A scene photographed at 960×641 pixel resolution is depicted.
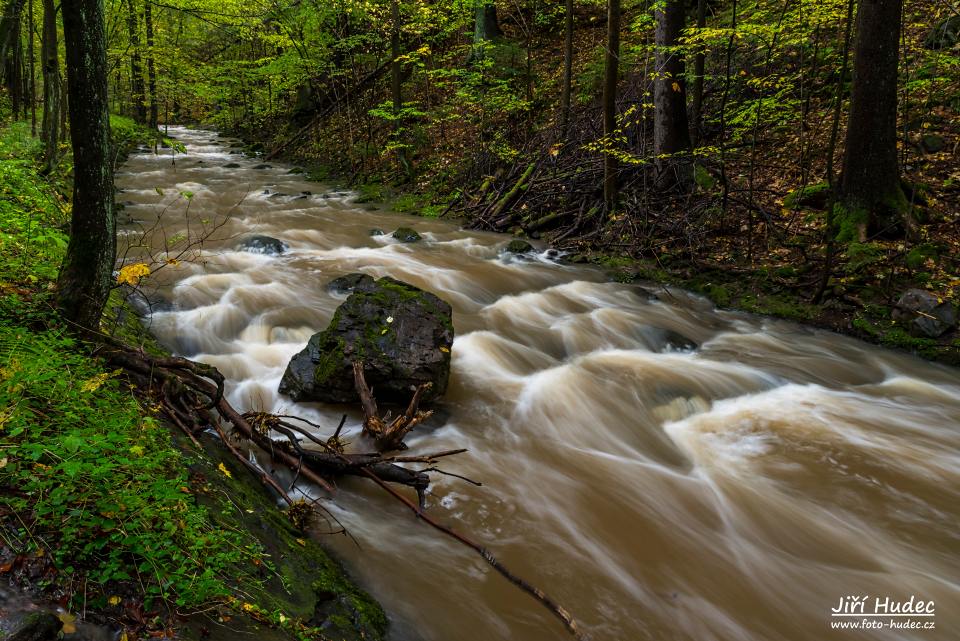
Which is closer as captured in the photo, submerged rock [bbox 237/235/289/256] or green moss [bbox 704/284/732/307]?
green moss [bbox 704/284/732/307]

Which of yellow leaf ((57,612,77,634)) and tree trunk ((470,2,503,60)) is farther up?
tree trunk ((470,2,503,60))

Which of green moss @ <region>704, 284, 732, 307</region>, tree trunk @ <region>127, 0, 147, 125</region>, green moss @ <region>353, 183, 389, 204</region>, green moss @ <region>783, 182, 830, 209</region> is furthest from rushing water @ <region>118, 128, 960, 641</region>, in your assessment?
green moss @ <region>353, 183, 389, 204</region>

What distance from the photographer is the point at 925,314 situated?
22.9 feet

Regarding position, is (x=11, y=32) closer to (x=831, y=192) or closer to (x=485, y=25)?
(x=831, y=192)

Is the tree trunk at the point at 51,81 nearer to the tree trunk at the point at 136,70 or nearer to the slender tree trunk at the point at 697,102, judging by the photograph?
the tree trunk at the point at 136,70

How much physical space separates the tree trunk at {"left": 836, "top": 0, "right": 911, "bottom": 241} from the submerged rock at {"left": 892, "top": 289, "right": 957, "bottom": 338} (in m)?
1.19

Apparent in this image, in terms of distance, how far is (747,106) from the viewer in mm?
11172

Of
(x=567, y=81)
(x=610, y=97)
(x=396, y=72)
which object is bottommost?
(x=610, y=97)

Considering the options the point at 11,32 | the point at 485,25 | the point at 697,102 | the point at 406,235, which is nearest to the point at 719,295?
the point at 697,102

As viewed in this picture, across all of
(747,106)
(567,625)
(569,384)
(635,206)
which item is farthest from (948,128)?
(567,625)

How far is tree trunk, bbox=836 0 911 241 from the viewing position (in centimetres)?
768

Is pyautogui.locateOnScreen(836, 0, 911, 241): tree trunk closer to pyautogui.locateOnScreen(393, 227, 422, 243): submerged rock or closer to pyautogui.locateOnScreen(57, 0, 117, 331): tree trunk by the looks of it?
pyautogui.locateOnScreen(393, 227, 422, 243): submerged rock

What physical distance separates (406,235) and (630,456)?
7.68 m

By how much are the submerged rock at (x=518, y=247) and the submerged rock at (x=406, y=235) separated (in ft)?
6.63
